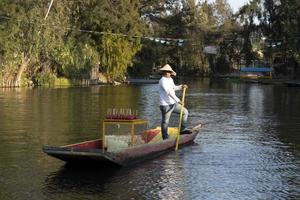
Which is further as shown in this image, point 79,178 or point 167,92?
point 167,92

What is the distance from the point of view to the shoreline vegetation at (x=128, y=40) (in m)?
52.3

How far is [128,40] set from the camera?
2862 inches

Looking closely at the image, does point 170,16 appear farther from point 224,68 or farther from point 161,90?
point 161,90

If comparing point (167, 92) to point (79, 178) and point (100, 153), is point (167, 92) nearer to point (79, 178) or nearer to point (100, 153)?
point (100, 153)

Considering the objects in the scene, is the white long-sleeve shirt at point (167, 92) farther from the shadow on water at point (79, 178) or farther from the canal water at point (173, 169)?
the shadow on water at point (79, 178)

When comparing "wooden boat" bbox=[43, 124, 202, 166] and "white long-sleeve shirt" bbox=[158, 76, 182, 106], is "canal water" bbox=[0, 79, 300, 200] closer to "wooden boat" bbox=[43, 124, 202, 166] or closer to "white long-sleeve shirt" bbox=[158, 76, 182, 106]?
"wooden boat" bbox=[43, 124, 202, 166]

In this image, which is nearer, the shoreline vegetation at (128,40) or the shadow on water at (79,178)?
the shadow on water at (79,178)

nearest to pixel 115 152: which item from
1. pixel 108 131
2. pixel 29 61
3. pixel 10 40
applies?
pixel 108 131

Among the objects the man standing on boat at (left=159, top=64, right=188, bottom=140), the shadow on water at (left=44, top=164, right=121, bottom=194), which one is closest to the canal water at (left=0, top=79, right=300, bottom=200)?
the shadow on water at (left=44, top=164, right=121, bottom=194)

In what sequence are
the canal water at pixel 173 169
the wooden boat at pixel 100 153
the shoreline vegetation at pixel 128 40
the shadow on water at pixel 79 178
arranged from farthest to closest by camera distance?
the shoreline vegetation at pixel 128 40, the wooden boat at pixel 100 153, the shadow on water at pixel 79 178, the canal water at pixel 173 169

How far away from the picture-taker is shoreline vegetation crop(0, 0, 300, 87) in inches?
2060

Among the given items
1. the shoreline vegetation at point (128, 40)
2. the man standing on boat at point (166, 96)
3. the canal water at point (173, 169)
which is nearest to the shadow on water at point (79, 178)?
the canal water at point (173, 169)

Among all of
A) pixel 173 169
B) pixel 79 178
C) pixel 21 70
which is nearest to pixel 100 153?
pixel 79 178

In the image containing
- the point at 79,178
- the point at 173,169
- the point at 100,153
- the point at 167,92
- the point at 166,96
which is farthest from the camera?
the point at 166,96
